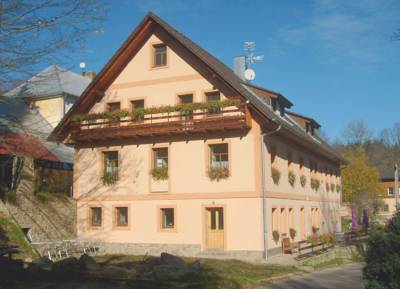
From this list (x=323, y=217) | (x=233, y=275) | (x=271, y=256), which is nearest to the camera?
(x=233, y=275)

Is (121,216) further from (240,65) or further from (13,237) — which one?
(240,65)

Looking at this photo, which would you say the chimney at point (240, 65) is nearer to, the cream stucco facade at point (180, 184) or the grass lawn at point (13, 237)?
the cream stucco facade at point (180, 184)

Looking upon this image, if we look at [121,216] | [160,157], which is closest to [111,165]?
[121,216]

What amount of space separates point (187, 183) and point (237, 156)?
9.16 feet

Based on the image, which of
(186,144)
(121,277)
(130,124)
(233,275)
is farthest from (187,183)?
(121,277)

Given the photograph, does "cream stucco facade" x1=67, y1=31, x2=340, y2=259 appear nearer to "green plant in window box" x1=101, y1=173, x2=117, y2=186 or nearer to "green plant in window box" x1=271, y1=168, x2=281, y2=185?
"green plant in window box" x1=101, y1=173, x2=117, y2=186

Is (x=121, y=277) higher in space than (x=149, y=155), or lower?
lower

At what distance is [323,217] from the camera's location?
35719 mm

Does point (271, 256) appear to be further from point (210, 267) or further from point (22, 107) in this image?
point (22, 107)

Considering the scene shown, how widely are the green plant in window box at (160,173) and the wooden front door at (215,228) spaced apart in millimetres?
2726

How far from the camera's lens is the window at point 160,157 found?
26.1 m

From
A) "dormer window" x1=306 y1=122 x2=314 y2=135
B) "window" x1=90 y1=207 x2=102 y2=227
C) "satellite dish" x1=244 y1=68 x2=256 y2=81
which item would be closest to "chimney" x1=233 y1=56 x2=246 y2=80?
"satellite dish" x1=244 y1=68 x2=256 y2=81

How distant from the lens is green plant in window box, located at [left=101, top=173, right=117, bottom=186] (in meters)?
27.1

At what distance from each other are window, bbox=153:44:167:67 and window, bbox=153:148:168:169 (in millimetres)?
4261
